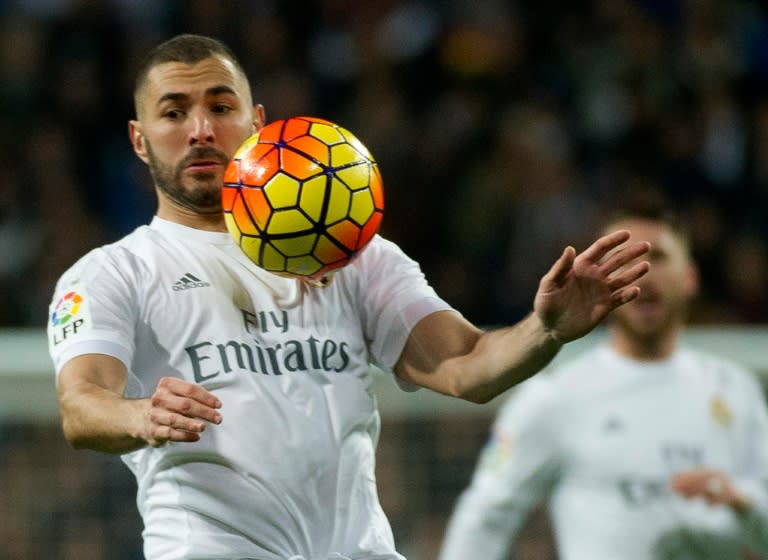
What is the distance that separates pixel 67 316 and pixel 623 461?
9.95 ft

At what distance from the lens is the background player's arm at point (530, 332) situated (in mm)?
3441

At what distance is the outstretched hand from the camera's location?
343 cm

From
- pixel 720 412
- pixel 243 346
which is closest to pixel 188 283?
pixel 243 346

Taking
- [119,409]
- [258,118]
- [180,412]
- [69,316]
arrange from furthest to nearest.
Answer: [258,118] → [69,316] → [119,409] → [180,412]

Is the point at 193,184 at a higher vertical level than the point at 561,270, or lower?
higher

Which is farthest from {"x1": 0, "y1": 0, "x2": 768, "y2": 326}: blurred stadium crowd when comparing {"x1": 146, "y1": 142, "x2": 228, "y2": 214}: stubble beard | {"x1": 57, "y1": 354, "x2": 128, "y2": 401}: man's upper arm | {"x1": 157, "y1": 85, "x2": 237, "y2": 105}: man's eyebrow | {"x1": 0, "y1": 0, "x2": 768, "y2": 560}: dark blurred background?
{"x1": 57, "y1": 354, "x2": 128, "y2": 401}: man's upper arm

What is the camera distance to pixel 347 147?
358cm

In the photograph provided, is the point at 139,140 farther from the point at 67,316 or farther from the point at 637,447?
the point at 637,447

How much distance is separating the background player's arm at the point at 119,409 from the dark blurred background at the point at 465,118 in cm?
531

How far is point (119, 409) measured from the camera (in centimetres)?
331

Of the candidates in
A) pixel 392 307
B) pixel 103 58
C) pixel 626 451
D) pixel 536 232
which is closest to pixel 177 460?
pixel 392 307

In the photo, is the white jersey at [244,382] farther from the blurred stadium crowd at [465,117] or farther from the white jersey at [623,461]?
the blurred stadium crowd at [465,117]

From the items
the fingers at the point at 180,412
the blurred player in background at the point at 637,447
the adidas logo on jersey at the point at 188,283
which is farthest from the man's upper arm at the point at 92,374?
the blurred player in background at the point at 637,447

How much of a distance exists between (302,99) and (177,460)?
6369 mm
